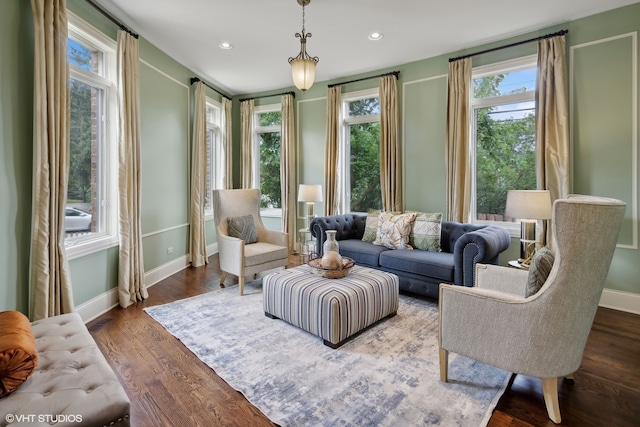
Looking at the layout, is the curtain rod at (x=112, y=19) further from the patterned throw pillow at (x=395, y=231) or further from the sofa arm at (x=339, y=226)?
the patterned throw pillow at (x=395, y=231)

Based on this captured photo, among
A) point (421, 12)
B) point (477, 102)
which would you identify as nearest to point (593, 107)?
point (477, 102)

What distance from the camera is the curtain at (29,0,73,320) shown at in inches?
93.5

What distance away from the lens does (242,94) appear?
20.9 ft

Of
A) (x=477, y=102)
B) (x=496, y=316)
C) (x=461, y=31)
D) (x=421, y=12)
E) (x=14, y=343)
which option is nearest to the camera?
(x=14, y=343)

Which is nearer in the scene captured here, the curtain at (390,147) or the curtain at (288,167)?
the curtain at (390,147)

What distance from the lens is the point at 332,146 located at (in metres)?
5.38

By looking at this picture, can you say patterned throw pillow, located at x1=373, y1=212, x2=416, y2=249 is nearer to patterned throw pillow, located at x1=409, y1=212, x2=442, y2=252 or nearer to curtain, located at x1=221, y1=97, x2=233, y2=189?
patterned throw pillow, located at x1=409, y1=212, x2=442, y2=252

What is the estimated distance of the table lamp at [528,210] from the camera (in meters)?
2.94

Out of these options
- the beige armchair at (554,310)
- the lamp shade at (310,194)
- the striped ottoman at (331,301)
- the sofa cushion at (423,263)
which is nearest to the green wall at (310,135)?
the lamp shade at (310,194)

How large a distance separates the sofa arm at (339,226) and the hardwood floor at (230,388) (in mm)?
2242

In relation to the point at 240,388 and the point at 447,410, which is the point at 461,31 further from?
the point at 240,388

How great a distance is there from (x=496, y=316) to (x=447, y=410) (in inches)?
23.5

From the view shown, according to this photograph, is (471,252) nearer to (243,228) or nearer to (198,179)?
(243,228)

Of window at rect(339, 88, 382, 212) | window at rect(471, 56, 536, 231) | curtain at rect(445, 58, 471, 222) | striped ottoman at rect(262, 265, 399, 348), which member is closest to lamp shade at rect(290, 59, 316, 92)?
striped ottoman at rect(262, 265, 399, 348)
